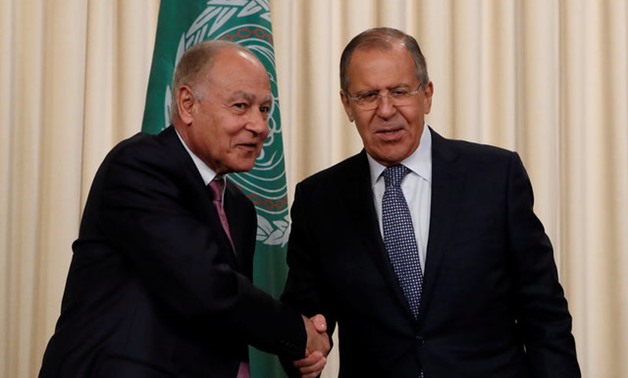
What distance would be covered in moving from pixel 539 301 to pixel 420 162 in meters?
0.46

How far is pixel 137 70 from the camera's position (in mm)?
3682

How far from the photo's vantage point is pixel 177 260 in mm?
1998

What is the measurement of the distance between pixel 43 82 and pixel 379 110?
184 centimetres

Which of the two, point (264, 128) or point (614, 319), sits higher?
point (264, 128)

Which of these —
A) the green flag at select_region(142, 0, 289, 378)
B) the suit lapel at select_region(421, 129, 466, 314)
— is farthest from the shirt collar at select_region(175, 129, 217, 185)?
the green flag at select_region(142, 0, 289, 378)

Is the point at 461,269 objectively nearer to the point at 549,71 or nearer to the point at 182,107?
the point at 182,107

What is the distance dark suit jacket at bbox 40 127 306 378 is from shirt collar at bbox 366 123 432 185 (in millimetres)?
518

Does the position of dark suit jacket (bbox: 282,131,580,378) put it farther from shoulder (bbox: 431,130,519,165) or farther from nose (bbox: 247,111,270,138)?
nose (bbox: 247,111,270,138)

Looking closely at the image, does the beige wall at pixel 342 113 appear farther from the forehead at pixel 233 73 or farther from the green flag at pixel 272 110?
the forehead at pixel 233 73

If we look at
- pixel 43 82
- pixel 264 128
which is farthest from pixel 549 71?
pixel 43 82

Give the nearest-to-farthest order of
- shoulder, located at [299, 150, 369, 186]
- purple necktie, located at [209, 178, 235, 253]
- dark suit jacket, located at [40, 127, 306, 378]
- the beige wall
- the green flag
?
dark suit jacket, located at [40, 127, 306, 378] < purple necktie, located at [209, 178, 235, 253] < shoulder, located at [299, 150, 369, 186] < the green flag < the beige wall

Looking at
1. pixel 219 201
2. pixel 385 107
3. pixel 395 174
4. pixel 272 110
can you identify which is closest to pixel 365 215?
pixel 395 174

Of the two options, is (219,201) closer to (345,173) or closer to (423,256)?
(345,173)

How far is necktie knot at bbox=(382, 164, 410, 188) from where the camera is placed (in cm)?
240
